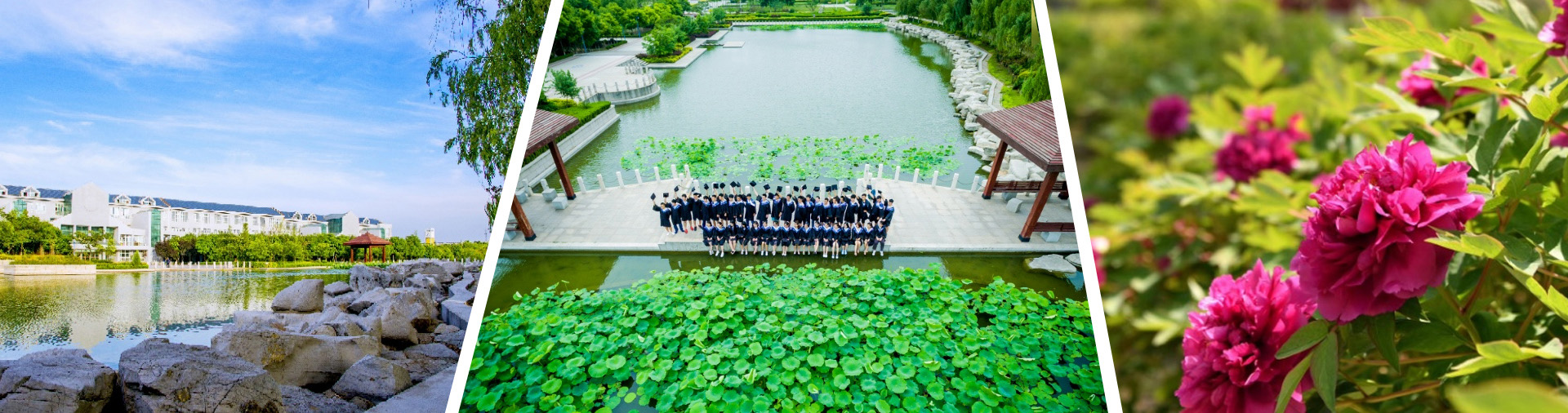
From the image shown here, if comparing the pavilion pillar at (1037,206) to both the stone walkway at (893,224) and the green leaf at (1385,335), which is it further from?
the green leaf at (1385,335)

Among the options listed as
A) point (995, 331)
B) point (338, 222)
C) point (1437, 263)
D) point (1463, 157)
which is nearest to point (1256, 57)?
point (1463, 157)

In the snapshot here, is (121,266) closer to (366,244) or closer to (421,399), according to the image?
(366,244)

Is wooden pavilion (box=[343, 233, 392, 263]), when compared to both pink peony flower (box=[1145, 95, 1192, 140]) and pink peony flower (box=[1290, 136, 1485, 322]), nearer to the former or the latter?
→ pink peony flower (box=[1145, 95, 1192, 140])

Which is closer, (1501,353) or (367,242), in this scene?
(1501,353)

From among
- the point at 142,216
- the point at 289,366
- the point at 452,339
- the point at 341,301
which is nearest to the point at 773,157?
the point at 452,339

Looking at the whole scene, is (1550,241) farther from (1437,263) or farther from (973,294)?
(973,294)

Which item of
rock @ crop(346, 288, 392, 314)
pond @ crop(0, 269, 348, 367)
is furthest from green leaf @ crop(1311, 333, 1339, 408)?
rock @ crop(346, 288, 392, 314)
